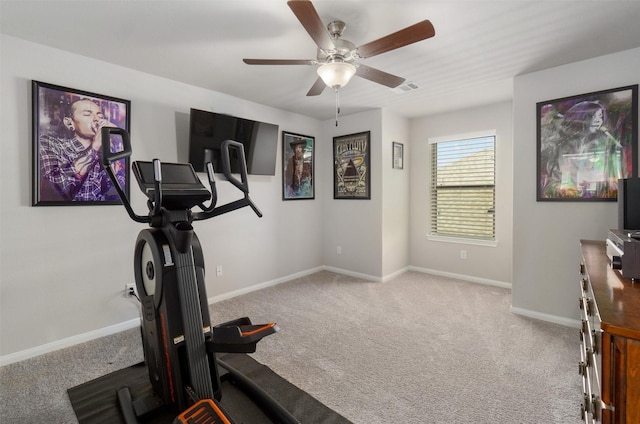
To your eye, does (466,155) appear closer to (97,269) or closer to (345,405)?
(345,405)

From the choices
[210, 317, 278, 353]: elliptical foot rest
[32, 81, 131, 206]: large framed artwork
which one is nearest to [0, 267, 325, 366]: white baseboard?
[32, 81, 131, 206]: large framed artwork

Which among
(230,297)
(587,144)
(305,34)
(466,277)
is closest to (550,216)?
(587,144)

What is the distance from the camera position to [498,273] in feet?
13.4

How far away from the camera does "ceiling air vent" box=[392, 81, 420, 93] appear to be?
10.7ft

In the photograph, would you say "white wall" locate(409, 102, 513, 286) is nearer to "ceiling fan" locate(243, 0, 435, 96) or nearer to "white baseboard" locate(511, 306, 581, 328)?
"white baseboard" locate(511, 306, 581, 328)

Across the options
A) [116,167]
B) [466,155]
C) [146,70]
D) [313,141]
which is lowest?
[116,167]

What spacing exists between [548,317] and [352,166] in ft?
9.28

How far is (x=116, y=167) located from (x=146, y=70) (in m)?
0.97

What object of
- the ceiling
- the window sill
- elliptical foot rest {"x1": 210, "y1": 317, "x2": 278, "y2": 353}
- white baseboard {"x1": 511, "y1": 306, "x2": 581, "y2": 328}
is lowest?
white baseboard {"x1": 511, "y1": 306, "x2": 581, "y2": 328}

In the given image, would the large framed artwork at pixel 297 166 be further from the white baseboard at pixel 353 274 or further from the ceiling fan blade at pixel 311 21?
the ceiling fan blade at pixel 311 21

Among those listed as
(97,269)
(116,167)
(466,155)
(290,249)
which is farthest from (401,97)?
(97,269)

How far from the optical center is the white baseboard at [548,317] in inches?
111

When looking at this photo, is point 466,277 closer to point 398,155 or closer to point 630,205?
point 398,155

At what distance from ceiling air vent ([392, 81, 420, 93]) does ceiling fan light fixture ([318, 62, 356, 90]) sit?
129 centimetres
